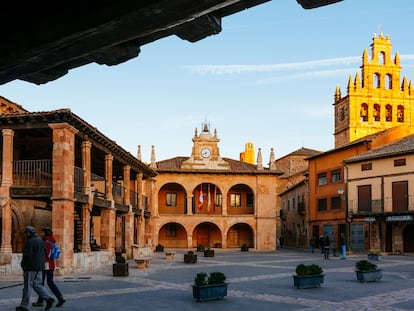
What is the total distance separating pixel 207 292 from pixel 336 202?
35874mm

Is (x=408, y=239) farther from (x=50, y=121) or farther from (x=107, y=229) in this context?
(x=50, y=121)

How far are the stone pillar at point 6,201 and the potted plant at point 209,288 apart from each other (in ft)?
36.9

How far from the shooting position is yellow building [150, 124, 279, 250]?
51.7m

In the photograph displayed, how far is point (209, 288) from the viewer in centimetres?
1356

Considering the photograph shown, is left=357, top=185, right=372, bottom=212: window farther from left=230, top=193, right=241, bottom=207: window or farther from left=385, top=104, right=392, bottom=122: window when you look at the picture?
left=385, top=104, right=392, bottom=122: window

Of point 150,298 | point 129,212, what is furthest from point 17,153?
point 150,298

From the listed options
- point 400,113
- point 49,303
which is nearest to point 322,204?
point 49,303

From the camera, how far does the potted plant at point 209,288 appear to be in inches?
531

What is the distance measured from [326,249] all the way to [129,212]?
37.7 feet

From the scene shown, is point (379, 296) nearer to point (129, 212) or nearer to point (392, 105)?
point (129, 212)

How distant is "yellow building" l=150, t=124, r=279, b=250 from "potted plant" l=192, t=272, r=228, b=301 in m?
35.8

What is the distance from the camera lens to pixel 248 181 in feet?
171

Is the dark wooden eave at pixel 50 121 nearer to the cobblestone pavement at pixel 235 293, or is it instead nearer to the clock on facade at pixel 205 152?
the cobblestone pavement at pixel 235 293

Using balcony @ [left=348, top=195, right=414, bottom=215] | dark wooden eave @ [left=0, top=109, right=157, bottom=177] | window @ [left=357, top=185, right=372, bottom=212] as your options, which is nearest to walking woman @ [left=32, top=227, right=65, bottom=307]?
dark wooden eave @ [left=0, top=109, right=157, bottom=177]
